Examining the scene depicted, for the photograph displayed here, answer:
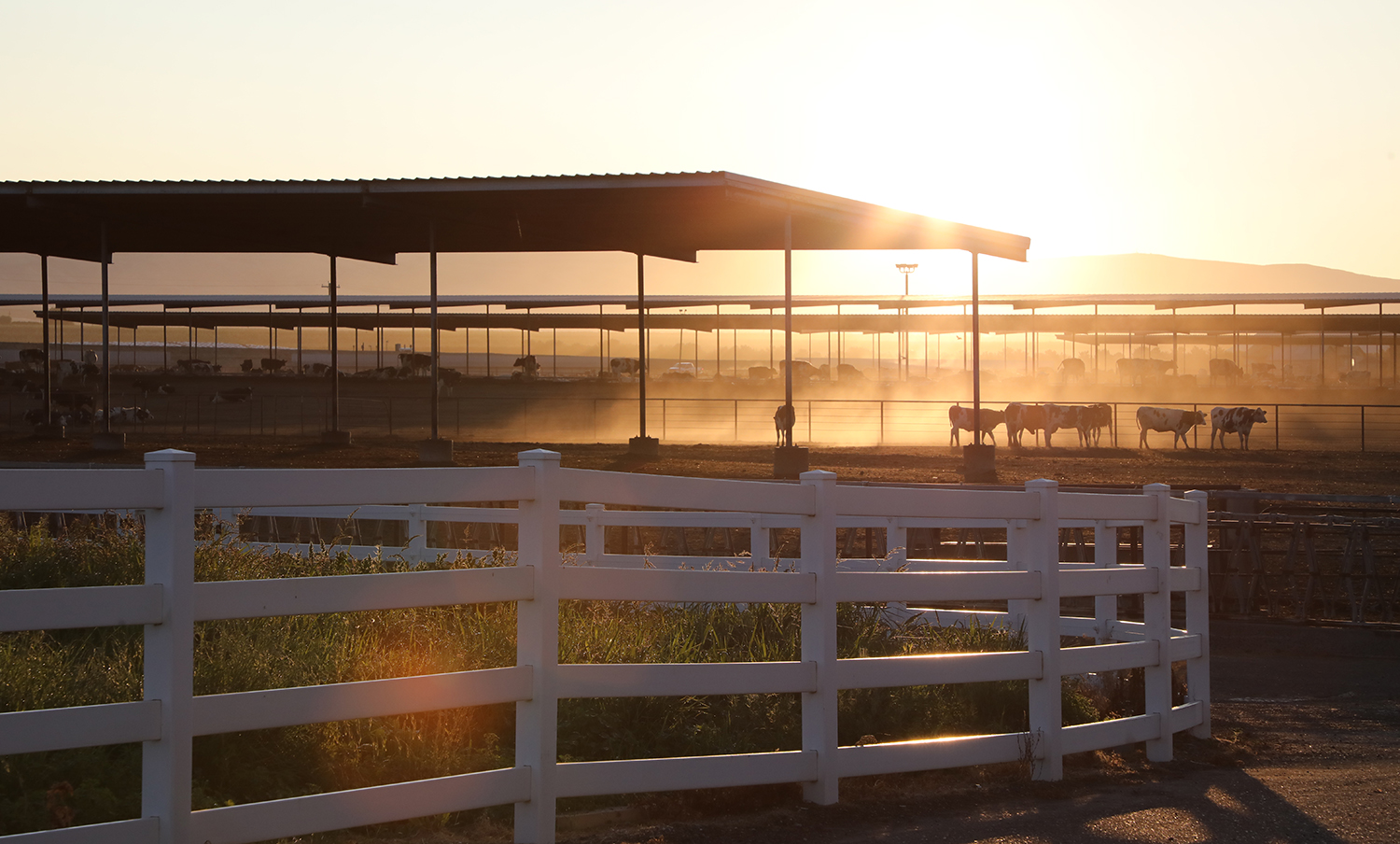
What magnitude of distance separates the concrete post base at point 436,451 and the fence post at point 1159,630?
2208 centimetres

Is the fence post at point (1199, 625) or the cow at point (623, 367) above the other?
the cow at point (623, 367)

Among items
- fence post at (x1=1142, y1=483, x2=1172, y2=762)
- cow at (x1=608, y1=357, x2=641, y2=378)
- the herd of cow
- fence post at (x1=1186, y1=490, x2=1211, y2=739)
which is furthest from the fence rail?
fence post at (x1=1142, y1=483, x2=1172, y2=762)

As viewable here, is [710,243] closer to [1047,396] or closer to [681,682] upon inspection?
[681,682]

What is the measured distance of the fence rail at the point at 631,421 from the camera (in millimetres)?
45094

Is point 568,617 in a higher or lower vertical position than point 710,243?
lower

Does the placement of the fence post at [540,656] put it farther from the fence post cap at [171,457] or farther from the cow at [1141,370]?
the cow at [1141,370]

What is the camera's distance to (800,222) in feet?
84.4

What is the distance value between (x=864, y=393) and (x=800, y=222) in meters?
51.8

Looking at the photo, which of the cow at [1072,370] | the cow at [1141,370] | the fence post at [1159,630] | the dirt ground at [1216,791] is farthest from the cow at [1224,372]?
the fence post at [1159,630]

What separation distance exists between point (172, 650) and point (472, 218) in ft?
78.0

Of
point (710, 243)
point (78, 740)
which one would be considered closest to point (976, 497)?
point (78, 740)

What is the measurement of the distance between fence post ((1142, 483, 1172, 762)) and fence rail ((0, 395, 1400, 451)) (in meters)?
33.4

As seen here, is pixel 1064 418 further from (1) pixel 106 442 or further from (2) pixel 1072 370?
(2) pixel 1072 370

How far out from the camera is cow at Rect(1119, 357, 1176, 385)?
8675 cm
